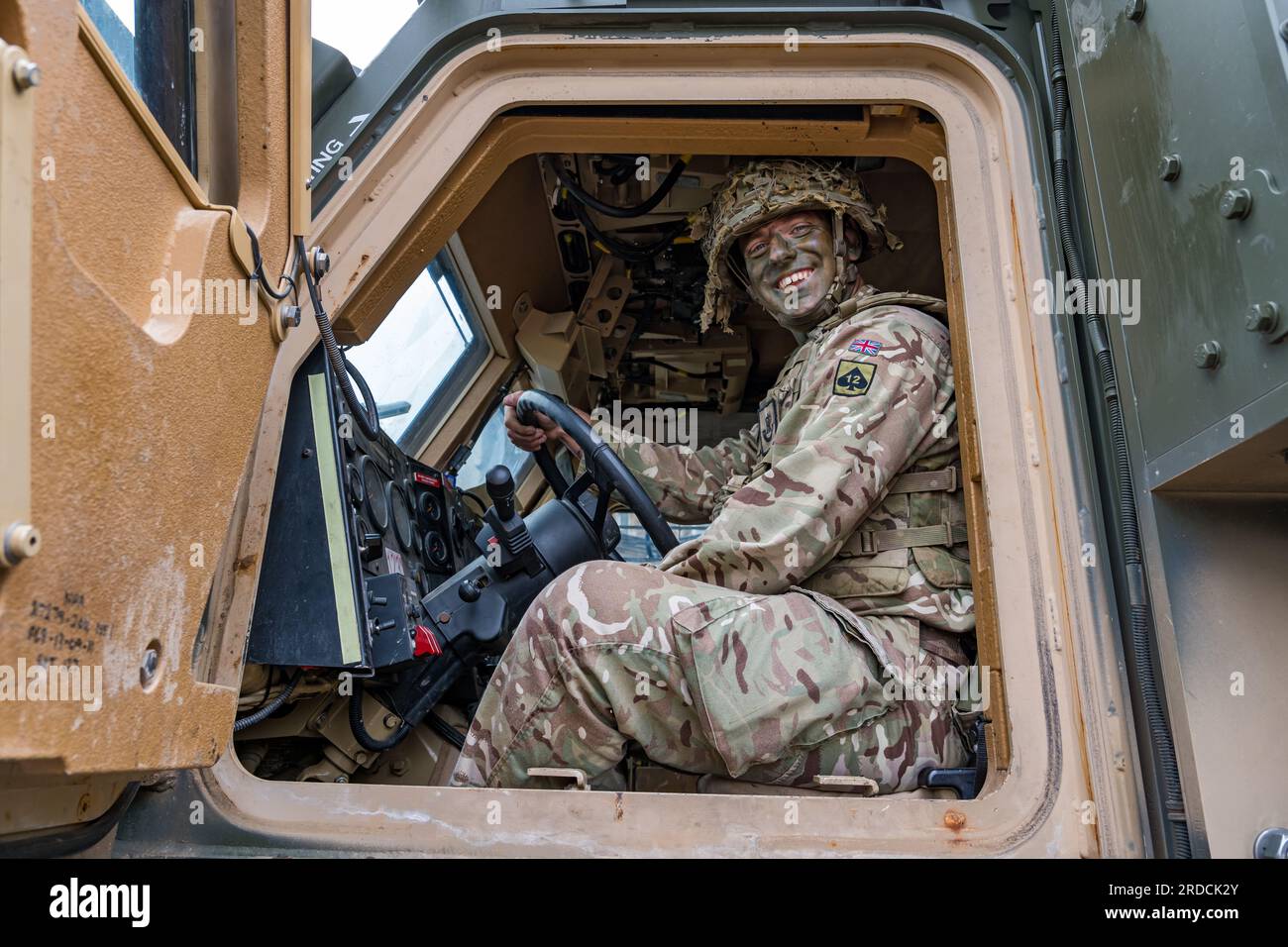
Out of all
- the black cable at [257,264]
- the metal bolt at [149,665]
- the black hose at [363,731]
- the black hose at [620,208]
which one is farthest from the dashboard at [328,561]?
the black hose at [620,208]

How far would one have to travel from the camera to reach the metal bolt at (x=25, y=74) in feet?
2.66

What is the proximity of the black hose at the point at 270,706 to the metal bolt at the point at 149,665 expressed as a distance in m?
0.41

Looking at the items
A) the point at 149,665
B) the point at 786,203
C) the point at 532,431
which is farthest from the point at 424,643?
the point at 786,203

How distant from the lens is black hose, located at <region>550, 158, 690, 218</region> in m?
2.46

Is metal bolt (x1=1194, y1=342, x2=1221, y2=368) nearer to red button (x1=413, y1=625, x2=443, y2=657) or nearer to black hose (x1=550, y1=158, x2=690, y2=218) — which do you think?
red button (x1=413, y1=625, x2=443, y2=657)

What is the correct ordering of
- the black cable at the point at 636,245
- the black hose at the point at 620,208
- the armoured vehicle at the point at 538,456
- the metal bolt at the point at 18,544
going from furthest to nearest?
the black cable at the point at 636,245, the black hose at the point at 620,208, the armoured vehicle at the point at 538,456, the metal bolt at the point at 18,544

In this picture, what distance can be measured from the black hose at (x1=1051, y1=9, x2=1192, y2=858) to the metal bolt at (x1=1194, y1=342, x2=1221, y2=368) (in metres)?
0.19

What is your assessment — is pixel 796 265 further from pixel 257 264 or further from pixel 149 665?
pixel 149 665

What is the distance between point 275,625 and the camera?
1527 millimetres

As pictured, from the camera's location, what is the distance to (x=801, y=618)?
5.21 ft

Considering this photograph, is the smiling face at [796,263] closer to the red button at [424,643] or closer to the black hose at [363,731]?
the red button at [424,643]

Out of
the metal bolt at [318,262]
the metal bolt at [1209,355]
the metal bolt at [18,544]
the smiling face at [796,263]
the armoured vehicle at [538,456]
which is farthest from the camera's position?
the smiling face at [796,263]

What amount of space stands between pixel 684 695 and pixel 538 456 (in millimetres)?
772

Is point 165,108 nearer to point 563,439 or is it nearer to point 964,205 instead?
point 563,439
